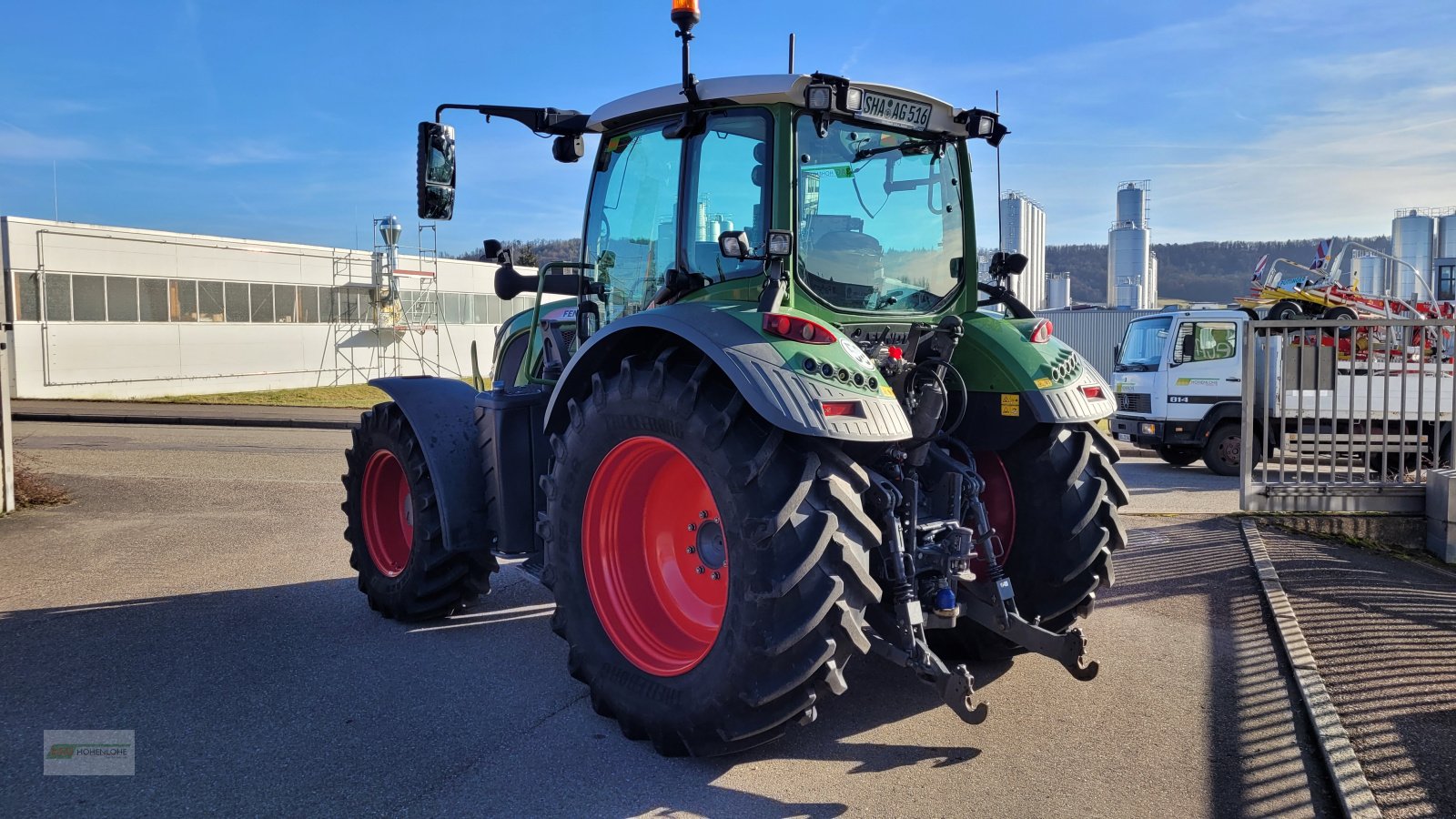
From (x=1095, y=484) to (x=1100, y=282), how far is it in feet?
307

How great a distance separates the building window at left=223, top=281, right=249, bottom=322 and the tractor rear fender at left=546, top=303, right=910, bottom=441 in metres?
26.7

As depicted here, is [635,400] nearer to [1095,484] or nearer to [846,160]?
[846,160]

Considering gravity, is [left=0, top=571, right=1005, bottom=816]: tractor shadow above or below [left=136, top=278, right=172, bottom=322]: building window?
below

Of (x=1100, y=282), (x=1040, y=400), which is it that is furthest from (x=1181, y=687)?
(x=1100, y=282)

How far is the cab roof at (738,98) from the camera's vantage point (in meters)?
4.25

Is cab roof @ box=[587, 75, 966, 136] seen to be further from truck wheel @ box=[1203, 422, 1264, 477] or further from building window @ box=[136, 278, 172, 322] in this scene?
building window @ box=[136, 278, 172, 322]

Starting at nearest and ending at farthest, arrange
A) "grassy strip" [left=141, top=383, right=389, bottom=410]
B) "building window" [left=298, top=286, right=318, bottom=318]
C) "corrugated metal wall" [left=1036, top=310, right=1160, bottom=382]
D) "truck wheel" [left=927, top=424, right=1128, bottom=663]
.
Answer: "truck wheel" [left=927, top=424, right=1128, bottom=663] < "grassy strip" [left=141, top=383, right=389, bottom=410] < "building window" [left=298, top=286, right=318, bottom=318] < "corrugated metal wall" [left=1036, top=310, right=1160, bottom=382]

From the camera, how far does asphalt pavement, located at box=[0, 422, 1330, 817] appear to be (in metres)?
3.61

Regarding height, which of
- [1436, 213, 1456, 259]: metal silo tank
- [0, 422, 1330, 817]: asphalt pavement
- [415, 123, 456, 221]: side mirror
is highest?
[1436, 213, 1456, 259]: metal silo tank

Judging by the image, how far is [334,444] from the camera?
15.9 metres

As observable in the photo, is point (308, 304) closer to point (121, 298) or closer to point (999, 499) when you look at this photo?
point (121, 298)

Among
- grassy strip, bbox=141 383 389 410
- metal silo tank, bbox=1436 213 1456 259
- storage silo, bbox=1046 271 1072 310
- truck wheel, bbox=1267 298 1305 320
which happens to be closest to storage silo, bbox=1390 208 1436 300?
metal silo tank, bbox=1436 213 1456 259

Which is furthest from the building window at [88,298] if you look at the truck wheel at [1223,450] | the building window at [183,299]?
the truck wheel at [1223,450]

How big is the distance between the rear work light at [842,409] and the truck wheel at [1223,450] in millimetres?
12075
